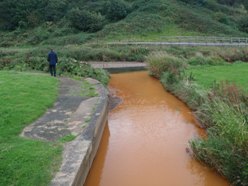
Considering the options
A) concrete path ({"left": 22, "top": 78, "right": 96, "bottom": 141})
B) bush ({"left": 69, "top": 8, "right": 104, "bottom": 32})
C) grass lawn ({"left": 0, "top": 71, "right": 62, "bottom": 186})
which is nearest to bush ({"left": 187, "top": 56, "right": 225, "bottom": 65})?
concrete path ({"left": 22, "top": 78, "right": 96, "bottom": 141})

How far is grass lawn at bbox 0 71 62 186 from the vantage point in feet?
22.7

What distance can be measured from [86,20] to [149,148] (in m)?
35.6

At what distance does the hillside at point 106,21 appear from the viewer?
42500mm

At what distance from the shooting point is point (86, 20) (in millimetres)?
44469

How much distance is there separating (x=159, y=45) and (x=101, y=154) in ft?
80.5

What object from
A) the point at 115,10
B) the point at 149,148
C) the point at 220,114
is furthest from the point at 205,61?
the point at 115,10

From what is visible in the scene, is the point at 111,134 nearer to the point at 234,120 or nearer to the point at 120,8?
the point at 234,120

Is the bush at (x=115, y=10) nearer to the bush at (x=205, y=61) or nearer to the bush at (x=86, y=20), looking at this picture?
the bush at (x=86, y=20)

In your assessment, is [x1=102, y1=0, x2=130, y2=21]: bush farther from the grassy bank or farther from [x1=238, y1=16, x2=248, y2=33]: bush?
the grassy bank

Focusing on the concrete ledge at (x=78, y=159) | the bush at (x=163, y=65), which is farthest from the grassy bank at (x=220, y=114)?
the concrete ledge at (x=78, y=159)

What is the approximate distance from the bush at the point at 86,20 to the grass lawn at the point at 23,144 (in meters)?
31.1

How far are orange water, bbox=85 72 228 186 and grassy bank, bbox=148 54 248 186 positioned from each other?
0.42 meters

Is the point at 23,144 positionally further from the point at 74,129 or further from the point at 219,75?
the point at 219,75

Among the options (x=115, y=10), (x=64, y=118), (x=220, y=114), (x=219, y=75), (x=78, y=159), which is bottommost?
(x=219, y=75)
